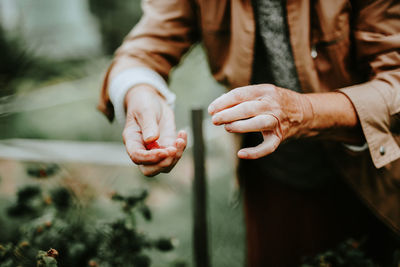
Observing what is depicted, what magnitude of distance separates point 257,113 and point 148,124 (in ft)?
1.25

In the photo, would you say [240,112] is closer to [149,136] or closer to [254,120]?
[254,120]

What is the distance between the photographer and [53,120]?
3.97 m

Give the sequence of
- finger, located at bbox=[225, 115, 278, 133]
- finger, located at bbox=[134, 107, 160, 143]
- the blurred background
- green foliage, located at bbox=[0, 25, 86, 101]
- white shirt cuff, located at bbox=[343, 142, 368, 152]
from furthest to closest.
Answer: green foliage, located at bbox=[0, 25, 86, 101] → the blurred background → white shirt cuff, located at bbox=[343, 142, 368, 152] → finger, located at bbox=[134, 107, 160, 143] → finger, located at bbox=[225, 115, 278, 133]

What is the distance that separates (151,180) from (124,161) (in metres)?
0.38

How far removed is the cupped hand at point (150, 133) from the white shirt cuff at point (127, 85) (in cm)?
3

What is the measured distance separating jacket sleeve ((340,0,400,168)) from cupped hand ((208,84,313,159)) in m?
0.29

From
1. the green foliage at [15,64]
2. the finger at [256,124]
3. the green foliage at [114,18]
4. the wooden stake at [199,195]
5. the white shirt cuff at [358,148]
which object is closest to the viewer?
the finger at [256,124]

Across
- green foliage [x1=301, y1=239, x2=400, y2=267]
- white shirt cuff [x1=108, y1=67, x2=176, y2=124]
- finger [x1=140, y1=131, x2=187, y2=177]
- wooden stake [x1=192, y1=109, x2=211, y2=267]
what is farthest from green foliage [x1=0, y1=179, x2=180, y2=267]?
green foliage [x1=301, y1=239, x2=400, y2=267]

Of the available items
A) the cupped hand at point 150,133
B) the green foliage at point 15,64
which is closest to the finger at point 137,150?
the cupped hand at point 150,133

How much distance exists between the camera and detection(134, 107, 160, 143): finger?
103 cm

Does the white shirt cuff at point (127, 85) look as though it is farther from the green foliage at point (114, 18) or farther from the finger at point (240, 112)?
the green foliage at point (114, 18)

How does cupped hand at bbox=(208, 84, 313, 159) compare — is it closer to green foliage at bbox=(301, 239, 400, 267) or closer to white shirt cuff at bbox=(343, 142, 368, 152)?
white shirt cuff at bbox=(343, 142, 368, 152)

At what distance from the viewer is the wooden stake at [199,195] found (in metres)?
1.71

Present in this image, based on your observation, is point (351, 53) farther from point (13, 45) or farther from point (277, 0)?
point (13, 45)
